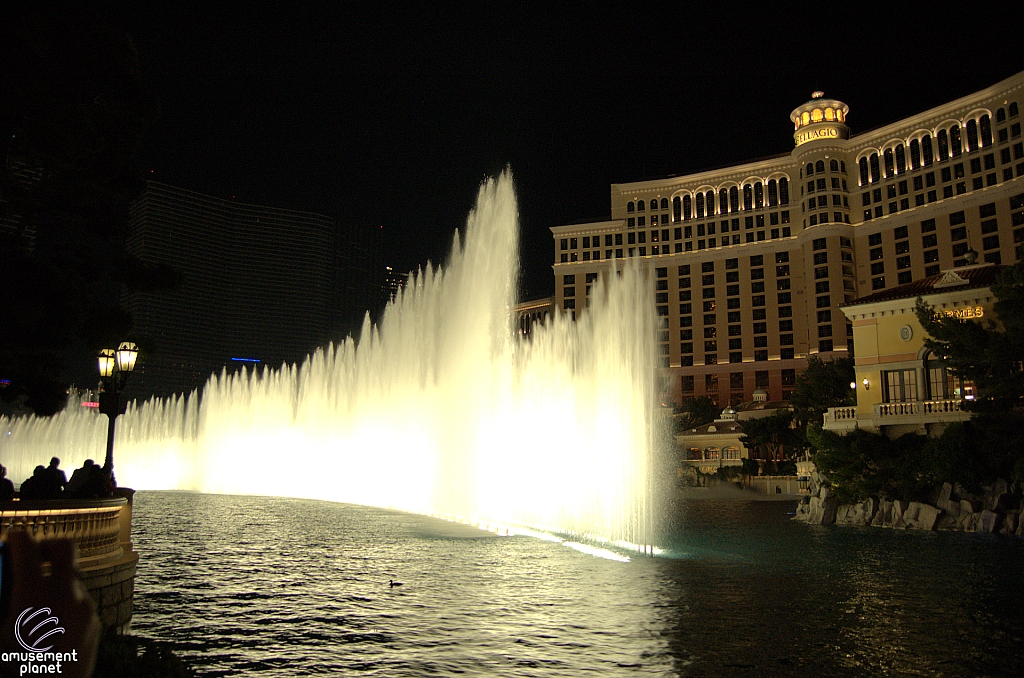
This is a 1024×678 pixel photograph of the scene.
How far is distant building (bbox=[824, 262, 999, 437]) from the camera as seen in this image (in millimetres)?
30594

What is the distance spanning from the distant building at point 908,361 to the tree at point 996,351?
5.99ft

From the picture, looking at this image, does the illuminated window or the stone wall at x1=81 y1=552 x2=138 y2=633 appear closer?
the stone wall at x1=81 y1=552 x2=138 y2=633

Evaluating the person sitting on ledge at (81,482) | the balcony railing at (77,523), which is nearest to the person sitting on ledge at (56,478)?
the person sitting on ledge at (81,482)

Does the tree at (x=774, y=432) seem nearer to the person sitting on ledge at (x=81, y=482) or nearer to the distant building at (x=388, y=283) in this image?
the person sitting on ledge at (x=81, y=482)

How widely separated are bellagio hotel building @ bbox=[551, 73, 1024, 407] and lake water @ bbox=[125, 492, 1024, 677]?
57637mm

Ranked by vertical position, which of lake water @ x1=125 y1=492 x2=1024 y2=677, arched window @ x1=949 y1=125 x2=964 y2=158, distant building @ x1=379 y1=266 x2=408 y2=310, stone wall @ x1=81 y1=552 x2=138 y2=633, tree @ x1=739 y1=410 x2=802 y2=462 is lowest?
lake water @ x1=125 y1=492 x2=1024 y2=677

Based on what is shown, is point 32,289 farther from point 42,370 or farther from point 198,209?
point 198,209

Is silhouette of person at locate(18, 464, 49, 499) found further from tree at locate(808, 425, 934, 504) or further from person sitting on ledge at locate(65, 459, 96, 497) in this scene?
tree at locate(808, 425, 934, 504)

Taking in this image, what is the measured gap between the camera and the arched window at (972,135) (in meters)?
77.8

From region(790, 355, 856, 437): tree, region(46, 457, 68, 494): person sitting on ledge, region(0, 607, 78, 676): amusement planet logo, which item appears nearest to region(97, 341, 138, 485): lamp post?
region(46, 457, 68, 494): person sitting on ledge

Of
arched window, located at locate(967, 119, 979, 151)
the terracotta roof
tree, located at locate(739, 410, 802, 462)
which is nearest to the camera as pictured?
the terracotta roof

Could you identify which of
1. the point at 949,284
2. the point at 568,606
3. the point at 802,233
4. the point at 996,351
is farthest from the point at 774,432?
the point at 568,606

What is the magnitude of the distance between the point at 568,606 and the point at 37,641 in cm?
1021

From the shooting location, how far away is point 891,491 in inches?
1203
